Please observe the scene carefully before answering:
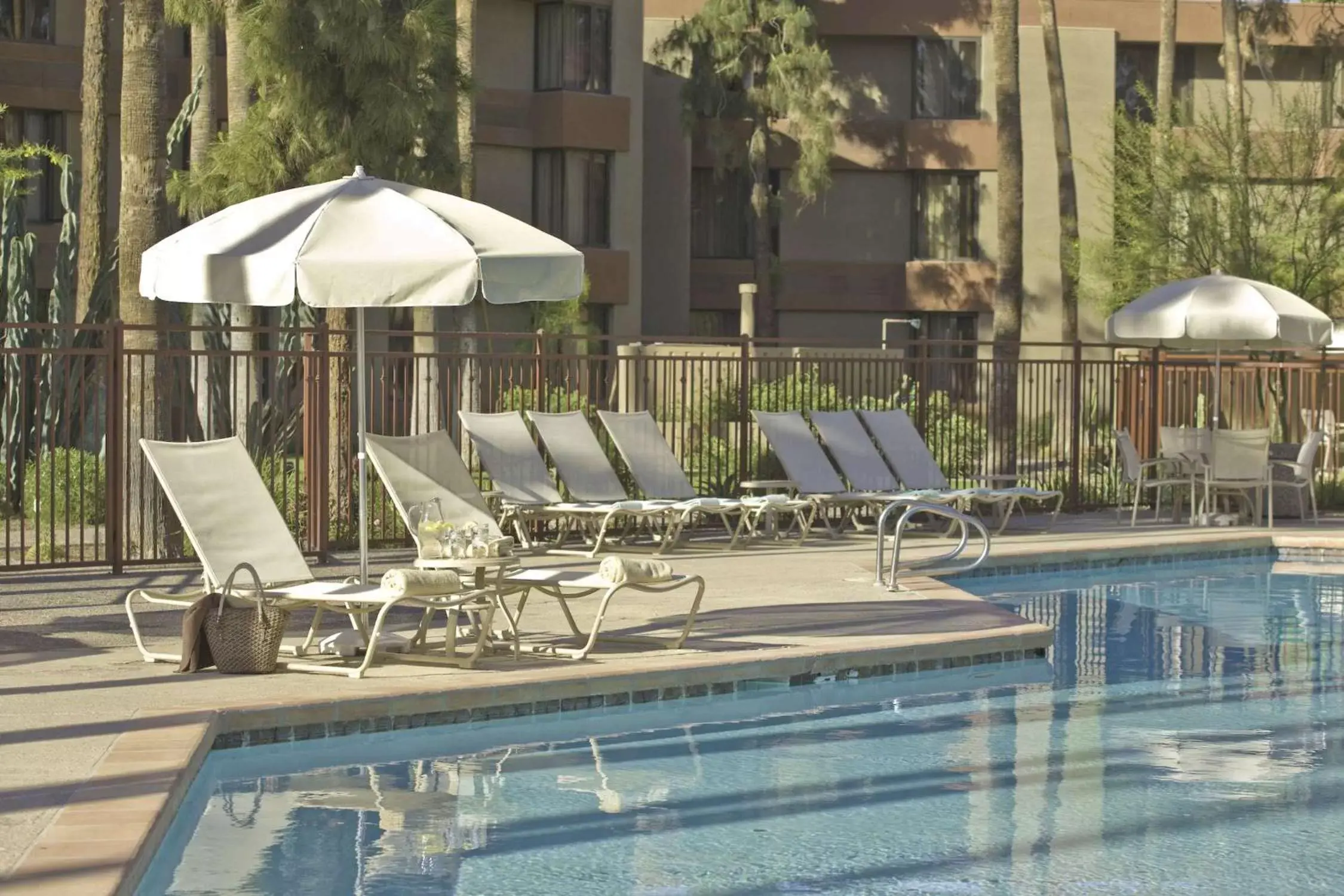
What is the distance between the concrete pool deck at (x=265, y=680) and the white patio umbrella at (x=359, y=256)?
4.30 ft

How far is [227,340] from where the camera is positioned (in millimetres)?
20500

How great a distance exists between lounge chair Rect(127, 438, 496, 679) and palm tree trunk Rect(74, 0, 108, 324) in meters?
11.1

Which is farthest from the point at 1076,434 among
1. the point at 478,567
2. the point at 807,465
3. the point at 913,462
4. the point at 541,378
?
the point at 478,567

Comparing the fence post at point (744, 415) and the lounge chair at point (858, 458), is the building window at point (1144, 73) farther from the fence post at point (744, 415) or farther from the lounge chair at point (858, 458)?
the lounge chair at point (858, 458)

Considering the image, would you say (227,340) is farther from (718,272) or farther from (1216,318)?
(718,272)

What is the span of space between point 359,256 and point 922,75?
115 ft

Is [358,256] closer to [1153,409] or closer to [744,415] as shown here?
[744,415]

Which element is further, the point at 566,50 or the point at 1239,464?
the point at 566,50

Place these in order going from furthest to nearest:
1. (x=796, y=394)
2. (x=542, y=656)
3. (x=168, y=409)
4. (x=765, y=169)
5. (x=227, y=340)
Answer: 1. (x=765, y=169)
2. (x=227, y=340)
3. (x=796, y=394)
4. (x=168, y=409)
5. (x=542, y=656)

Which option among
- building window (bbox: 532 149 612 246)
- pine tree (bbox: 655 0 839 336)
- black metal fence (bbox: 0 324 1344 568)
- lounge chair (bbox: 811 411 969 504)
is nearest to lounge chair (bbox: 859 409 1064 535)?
lounge chair (bbox: 811 411 969 504)

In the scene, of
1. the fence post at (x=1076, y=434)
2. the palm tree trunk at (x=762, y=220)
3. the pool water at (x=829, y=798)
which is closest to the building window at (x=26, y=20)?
the palm tree trunk at (x=762, y=220)

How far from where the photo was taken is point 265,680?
28.5 feet

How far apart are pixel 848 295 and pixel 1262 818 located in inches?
1394

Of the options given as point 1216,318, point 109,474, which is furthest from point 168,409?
point 1216,318
